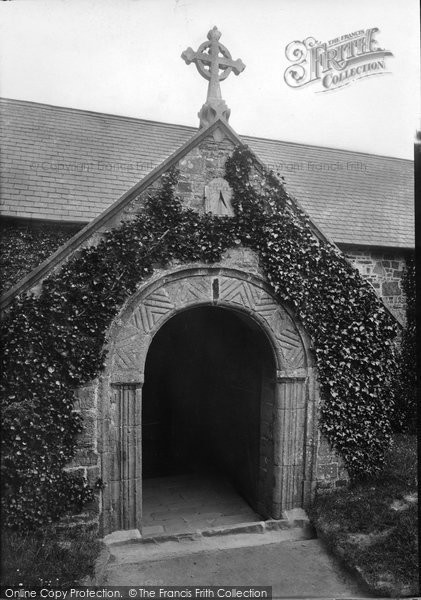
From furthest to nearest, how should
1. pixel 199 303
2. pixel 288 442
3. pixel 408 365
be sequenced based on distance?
pixel 408 365
pixel 288 442
pixel 199 303

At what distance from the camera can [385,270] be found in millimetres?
10391

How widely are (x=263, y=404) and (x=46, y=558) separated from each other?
3216mm

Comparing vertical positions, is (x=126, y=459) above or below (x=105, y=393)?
below

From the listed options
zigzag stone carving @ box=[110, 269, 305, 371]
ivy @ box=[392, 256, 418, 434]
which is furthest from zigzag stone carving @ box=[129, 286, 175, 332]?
ivy @ box=[392, 256, 418, 434]

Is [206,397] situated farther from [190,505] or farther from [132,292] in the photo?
[132,292]

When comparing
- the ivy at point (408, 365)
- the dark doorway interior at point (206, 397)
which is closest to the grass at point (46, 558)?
the dark doorway interior at point (206, 397)

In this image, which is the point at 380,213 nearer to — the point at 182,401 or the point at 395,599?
the point at 182,401

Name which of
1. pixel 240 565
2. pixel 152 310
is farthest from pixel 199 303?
pixel 240 565

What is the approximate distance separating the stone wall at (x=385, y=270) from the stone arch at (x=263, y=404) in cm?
530

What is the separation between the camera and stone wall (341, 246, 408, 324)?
10155 millimetres

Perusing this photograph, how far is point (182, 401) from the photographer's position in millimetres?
8742

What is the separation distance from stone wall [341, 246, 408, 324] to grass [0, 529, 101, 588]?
8189 mm

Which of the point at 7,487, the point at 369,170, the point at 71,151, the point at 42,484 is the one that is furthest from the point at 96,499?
the point at 369,170

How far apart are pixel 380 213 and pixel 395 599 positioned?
909 cm
